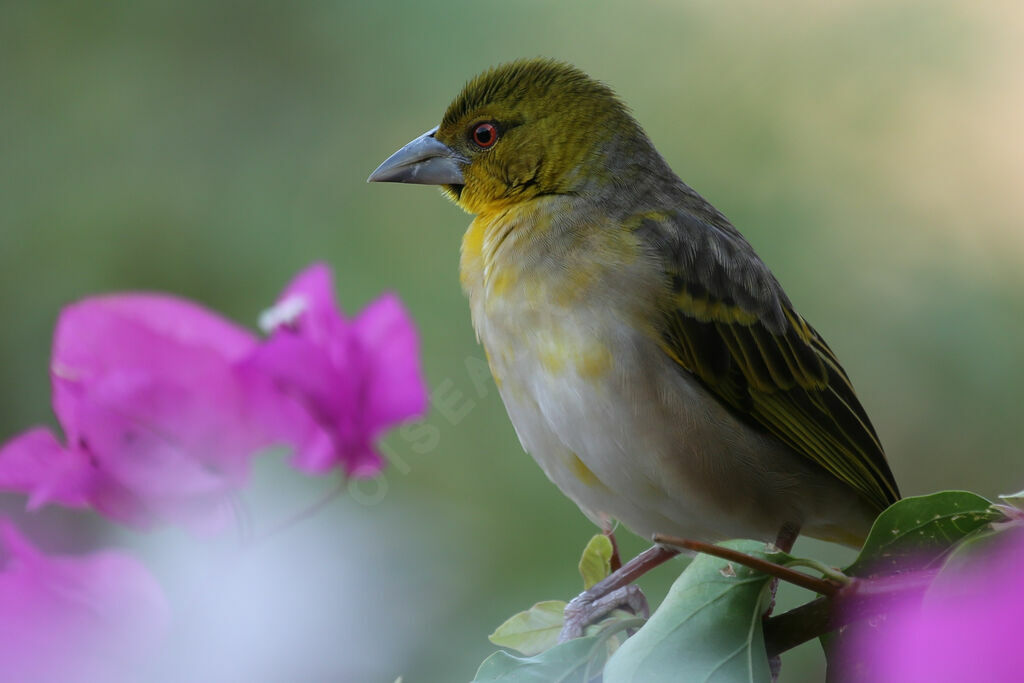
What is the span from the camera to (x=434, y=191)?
1912 millimetres

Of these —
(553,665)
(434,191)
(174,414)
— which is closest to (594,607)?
(553,665)

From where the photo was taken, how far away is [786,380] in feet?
3.57

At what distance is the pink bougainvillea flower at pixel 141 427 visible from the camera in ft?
1.43

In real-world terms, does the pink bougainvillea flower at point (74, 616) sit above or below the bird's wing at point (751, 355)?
above

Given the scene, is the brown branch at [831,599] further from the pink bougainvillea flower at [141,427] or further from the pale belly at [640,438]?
the pale belly at [640,438]

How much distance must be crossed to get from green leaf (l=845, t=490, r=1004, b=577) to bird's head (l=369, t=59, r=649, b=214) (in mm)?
654

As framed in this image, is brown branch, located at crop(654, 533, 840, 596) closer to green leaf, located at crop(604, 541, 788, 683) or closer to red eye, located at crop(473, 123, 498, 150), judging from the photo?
green leaf, located at crop(604, 541, 788, 683)

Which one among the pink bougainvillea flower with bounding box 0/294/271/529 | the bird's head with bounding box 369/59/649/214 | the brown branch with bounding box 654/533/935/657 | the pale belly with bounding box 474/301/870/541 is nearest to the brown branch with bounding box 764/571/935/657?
the brown branch with bounding box 654/533/935/657

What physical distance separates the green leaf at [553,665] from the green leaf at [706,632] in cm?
5

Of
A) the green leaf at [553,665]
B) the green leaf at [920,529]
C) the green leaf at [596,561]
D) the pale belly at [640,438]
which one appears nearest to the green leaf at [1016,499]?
the green leaf at [920,529]

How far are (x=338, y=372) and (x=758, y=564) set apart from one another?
20 cm

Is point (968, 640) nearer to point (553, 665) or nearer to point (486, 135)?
point (553, 665)

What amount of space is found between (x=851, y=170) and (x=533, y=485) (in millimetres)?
894

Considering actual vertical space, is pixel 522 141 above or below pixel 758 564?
above
